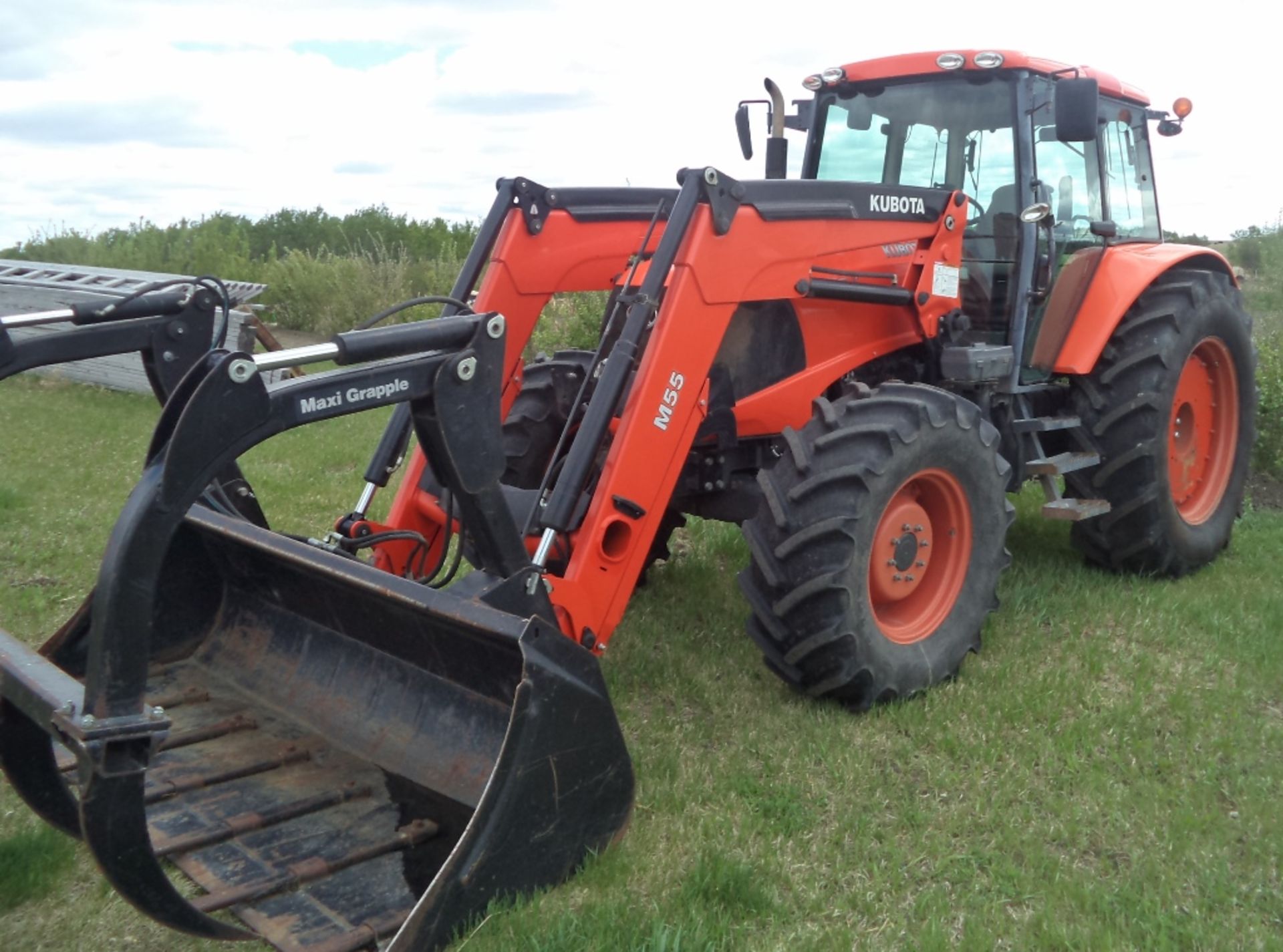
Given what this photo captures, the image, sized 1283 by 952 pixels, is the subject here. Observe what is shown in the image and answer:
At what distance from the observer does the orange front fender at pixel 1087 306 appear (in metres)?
5.60

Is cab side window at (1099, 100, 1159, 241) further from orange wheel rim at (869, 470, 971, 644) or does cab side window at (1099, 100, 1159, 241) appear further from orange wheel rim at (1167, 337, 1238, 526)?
orange wheel rim at (869, 470, 971, 644)

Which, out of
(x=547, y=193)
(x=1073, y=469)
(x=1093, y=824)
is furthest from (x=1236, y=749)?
(x=547, y=193)

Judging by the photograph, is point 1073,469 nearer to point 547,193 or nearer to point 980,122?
point 980,122

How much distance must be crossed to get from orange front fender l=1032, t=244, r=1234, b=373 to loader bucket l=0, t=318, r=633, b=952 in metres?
3.13

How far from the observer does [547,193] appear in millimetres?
4875

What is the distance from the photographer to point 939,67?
5477mm

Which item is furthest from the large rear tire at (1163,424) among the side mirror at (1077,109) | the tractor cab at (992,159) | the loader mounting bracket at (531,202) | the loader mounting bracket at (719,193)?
the loader mounting bracket at (531,202)

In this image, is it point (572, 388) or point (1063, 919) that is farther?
point (572, 388)

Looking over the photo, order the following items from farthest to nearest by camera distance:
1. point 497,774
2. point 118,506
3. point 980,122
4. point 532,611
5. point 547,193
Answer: point 118,506, point 980,122, point 547,193, point 532,611, point 497,774

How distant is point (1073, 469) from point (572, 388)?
2331 millimetres

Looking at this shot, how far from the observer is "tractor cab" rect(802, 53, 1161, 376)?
5.45 metres

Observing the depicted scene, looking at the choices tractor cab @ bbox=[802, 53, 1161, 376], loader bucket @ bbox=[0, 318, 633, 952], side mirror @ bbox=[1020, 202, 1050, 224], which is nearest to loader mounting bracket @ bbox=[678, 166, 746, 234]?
loader bucket @ bbox=[0, 318, 633, 952]

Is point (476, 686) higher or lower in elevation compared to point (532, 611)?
lower

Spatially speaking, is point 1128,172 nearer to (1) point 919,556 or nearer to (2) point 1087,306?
(2) point 1087,306
